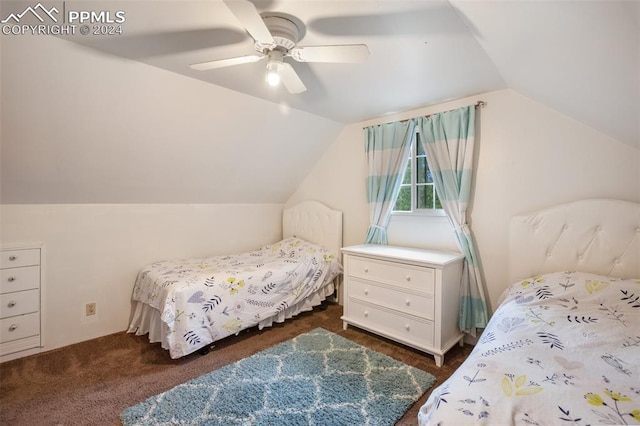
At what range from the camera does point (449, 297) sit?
226cm

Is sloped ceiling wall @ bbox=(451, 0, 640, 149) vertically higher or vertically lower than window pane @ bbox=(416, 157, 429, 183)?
higher

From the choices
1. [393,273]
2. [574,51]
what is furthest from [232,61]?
[393,273]

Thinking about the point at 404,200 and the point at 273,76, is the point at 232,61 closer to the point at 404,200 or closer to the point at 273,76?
the point at 273,76

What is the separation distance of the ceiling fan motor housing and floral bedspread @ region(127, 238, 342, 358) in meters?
1.81

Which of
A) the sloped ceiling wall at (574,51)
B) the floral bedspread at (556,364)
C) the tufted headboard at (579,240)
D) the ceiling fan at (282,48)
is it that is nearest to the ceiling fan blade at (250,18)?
the ceiling fan at (282,48)

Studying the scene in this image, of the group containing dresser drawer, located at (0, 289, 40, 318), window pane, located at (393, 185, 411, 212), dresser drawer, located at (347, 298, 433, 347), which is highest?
window pane, located at (393, 185, 411, 212)

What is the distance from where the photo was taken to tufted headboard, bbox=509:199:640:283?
175cm

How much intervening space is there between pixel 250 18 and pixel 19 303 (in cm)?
281

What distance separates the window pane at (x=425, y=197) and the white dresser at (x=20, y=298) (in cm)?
338

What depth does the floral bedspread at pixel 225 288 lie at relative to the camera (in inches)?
85.2

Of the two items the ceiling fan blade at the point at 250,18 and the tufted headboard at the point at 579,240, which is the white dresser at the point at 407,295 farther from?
the ceiling fan blade at the point at 250,18

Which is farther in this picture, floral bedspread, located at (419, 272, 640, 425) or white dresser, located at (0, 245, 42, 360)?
white dresser, located at (0, 245, 42, 360)

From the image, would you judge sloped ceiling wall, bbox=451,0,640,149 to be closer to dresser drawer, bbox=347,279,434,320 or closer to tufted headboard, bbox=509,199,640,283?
tufted headboard, bbox=509,199,640,283

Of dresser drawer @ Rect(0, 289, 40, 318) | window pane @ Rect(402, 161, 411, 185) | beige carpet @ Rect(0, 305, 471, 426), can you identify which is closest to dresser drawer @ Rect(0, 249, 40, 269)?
dresser drawer @ Rect(0, 289, 40, 318)
